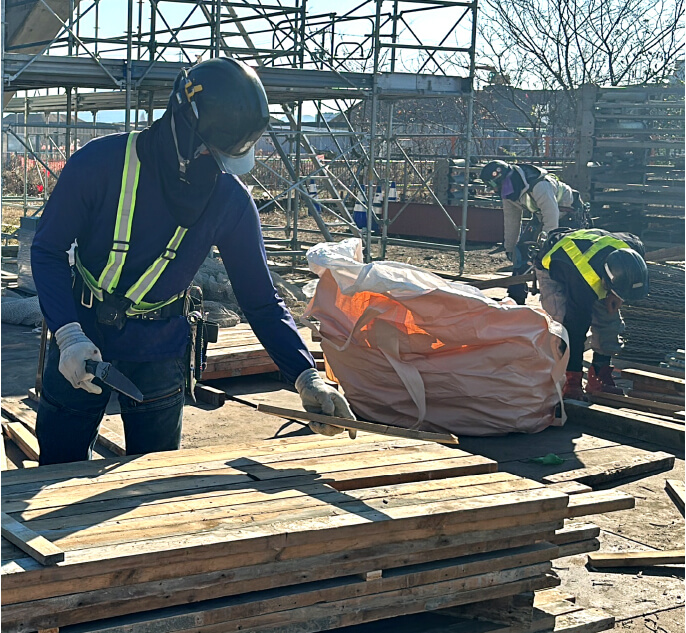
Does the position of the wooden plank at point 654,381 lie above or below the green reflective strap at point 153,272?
below

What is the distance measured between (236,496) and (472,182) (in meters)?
17.6

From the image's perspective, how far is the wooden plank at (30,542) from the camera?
2283 millimetres

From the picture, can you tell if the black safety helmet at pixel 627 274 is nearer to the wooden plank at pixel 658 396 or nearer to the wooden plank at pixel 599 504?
the wooden plank at pixel 658 396

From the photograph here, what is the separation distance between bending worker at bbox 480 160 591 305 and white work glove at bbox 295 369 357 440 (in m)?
6.99

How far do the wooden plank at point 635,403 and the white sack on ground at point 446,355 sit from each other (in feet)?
2.49

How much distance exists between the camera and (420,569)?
2852 millimetres

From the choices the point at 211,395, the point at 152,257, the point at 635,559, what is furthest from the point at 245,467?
the point at 211,395

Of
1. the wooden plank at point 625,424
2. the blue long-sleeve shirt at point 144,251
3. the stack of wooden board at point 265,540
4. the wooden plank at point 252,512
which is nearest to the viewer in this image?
the stack of wooden board at point 265,540

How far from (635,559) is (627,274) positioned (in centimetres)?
234

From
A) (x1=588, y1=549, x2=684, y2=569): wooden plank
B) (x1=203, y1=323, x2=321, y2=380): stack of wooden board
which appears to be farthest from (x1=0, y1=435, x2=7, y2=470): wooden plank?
(x1=203, y1=323, x2=321, y2=380): stack of wooden board

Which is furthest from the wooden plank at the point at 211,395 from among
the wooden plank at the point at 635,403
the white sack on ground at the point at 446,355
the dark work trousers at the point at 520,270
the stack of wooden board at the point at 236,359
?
the dark work trousers at the point at 520,270

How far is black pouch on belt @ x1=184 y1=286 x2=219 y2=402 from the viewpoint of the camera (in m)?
3.52

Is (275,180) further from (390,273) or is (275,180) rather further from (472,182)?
(390,273)

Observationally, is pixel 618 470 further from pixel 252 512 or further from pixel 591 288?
pixel 252 512
